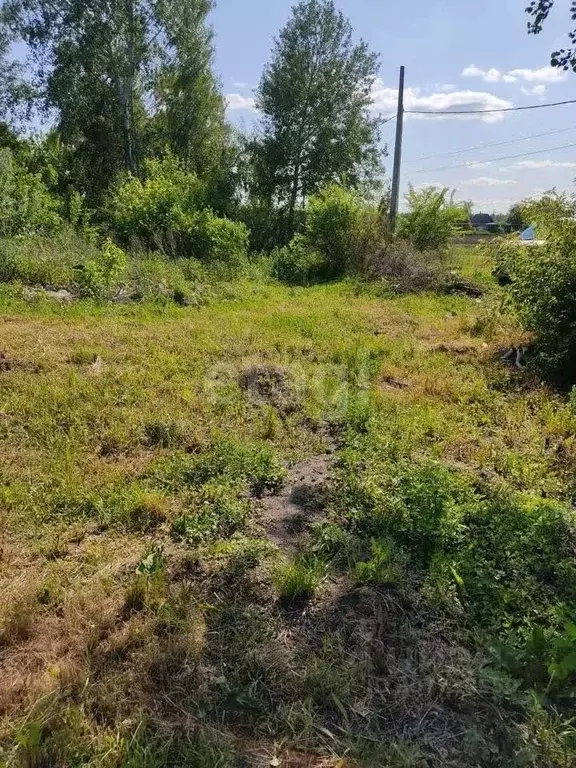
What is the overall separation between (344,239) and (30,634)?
11044mm

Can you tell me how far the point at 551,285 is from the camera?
5.20 meters

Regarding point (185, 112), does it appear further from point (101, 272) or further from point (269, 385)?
point (269, 385)

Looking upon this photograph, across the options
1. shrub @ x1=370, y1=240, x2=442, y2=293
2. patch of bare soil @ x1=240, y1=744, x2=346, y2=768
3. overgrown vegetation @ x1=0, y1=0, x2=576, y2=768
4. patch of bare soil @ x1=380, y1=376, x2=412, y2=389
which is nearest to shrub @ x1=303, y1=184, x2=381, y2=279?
shrub @ x1=370, y1=240, x2=442, y2=293

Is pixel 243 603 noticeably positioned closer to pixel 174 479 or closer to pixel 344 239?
pixel 174 479

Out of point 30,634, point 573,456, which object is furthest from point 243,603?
point 573,456

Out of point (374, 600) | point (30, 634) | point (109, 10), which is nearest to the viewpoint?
point (30, 634)

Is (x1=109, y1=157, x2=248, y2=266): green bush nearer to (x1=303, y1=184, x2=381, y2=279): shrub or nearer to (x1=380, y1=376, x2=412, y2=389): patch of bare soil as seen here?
(x1=303, y1=184, x2=381, y2=279): shrub

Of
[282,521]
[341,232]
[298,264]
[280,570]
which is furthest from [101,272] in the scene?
[280,570]

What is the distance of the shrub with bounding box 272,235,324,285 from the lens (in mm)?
11672

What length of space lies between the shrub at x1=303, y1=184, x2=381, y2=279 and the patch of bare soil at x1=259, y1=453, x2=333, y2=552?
9085 mm

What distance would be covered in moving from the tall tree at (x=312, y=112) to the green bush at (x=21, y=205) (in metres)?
8.09

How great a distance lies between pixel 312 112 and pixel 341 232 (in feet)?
24.1

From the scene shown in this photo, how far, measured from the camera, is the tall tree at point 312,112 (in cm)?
1641

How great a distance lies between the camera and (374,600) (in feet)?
6.82
